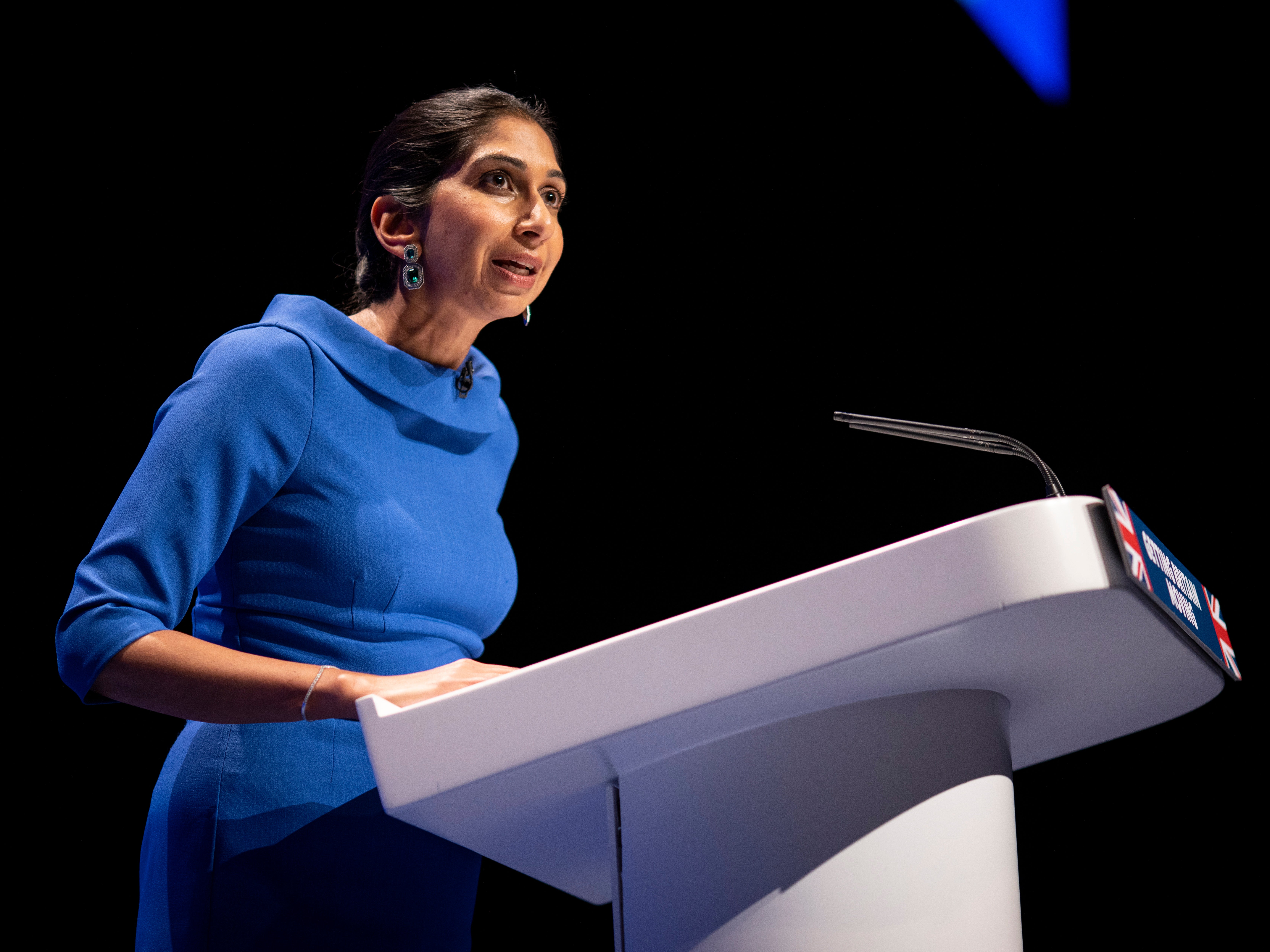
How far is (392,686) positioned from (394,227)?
0.76 meters

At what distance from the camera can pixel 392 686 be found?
0.80 meters

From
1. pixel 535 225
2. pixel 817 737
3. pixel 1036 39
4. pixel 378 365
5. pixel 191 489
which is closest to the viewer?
pixel 817 737

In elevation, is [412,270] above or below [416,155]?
below

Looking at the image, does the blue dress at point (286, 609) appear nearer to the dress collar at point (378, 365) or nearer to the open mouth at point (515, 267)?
the dress collar at point (378, 365)

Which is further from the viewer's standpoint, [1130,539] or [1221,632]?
[1221,632]

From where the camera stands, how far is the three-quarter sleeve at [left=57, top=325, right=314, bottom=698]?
899mm

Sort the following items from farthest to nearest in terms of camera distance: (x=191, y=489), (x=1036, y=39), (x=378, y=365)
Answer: (x=1036, y=39)
(x=378, y=365)
(x=191, y=489)

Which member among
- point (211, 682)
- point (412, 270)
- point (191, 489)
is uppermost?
point (412, 270)

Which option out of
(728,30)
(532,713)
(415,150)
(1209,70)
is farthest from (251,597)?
(1209,70)

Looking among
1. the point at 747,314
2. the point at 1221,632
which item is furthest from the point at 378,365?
the point at 747,314

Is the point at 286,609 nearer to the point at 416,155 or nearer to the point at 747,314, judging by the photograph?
the point at 416,155

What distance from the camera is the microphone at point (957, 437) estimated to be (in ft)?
2.73

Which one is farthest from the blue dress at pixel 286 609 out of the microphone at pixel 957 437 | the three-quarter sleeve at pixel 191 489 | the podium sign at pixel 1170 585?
the podium sign at pixel 1170 585

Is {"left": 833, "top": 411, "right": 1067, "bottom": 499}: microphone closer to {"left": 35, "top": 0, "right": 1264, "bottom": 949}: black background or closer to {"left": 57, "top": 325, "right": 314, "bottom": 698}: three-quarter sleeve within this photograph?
{"left": 57, "top": 325, "right": 314, "bottom": 698}: three-quarter sleeve
